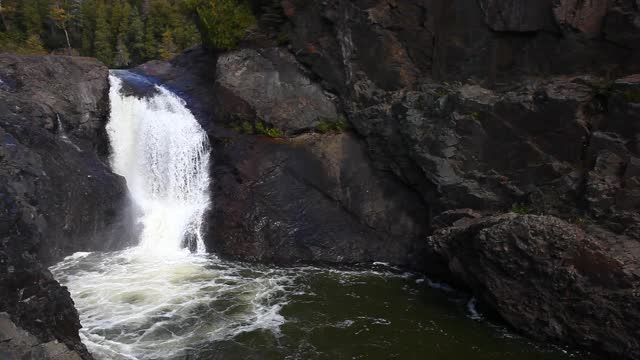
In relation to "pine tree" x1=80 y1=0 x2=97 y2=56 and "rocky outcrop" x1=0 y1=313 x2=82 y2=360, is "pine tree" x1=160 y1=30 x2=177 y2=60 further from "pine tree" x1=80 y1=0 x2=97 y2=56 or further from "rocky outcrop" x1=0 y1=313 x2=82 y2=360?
"rocky outcrop" x1=0 y1=313 x2=82 y2=360

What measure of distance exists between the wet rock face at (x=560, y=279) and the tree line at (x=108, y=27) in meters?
41.2

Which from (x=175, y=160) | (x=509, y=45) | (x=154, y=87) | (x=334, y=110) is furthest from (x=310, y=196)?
(x=154, y=87)

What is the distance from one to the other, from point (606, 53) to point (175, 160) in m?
15.7

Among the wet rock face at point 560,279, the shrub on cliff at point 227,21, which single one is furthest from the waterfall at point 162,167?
the wet rock face at point 560,279

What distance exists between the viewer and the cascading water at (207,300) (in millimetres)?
11703

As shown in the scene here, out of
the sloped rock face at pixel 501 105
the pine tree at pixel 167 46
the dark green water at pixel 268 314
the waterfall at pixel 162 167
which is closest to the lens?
the dark green water at pixel 268 314

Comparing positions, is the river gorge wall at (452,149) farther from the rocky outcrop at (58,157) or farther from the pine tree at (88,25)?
the pine tree at (88,25)

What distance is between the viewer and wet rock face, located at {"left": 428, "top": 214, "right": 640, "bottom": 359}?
1123 cm

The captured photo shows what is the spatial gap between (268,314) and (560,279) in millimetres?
7808

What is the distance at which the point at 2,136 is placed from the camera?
15.3 m

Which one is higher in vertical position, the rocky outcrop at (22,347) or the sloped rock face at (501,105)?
the sloped rock face at (501,105)

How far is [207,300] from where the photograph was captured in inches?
548

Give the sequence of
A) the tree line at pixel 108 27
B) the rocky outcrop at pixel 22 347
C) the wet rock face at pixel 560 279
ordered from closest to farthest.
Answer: the rocky outcrop at pixel 22 347, the wet rock face at pixel 560 279, the tree line at pixel 108 27

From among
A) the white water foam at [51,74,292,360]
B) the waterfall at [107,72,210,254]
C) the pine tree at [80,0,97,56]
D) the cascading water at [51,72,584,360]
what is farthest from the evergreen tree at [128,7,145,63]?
the cascading water at [51,72,584,360]
